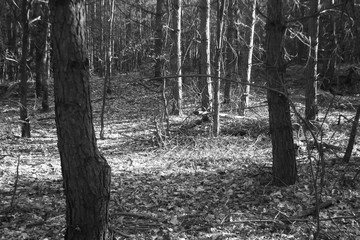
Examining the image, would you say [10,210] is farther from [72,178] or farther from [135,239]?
[72,178]

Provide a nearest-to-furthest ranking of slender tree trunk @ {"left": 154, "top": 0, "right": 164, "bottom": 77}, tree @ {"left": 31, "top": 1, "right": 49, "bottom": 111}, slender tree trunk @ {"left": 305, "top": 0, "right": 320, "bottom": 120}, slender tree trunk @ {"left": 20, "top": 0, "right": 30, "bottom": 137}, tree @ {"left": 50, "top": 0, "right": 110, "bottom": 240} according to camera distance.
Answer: tree @ {"left": 50, "top": 0, "right": 110, "bottom": 240} → slender tree trunk @ {"left": 305, "top": 0, "right": 320, "bottom": 120} → slender tree trunk @ {"left": 154, "top": 0, "right": 164, "bottom": 77} → slender tree trunk @ {"left": 20, "top": 0, "right": 30, "bottom": 137} → tree @ {"left": 31, "top": 1, "right": 49, "bottom": 111}

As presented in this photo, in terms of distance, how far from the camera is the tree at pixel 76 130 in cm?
293

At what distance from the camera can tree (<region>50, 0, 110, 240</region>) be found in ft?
9.61

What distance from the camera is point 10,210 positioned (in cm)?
474

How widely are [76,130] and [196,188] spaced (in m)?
3.44

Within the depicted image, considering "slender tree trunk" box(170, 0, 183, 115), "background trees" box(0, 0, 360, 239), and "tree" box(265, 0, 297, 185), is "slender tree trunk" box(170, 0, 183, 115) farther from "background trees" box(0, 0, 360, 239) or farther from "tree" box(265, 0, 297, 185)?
"tree" box(265, 0, 297, 185)

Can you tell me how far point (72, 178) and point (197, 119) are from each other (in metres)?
8.57

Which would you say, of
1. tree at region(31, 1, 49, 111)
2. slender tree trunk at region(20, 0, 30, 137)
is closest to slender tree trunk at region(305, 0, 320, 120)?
slender tree trunk at region(20, 0, 30, 137)

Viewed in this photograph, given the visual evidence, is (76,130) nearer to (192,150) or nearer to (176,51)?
(192,150)

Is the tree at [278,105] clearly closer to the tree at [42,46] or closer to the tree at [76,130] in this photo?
the tree at [76,130]

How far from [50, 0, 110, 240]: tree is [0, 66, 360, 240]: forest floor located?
1.52 ft

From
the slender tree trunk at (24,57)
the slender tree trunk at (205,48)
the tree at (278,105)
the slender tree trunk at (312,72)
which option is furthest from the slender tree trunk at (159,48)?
the tree at (278,105)

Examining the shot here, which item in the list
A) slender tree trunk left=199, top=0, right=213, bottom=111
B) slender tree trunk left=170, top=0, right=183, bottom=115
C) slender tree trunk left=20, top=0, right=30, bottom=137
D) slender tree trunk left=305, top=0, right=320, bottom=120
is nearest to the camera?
slender tree trunk left=305, top=0, right=320, bottom=120

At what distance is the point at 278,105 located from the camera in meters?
5.32
